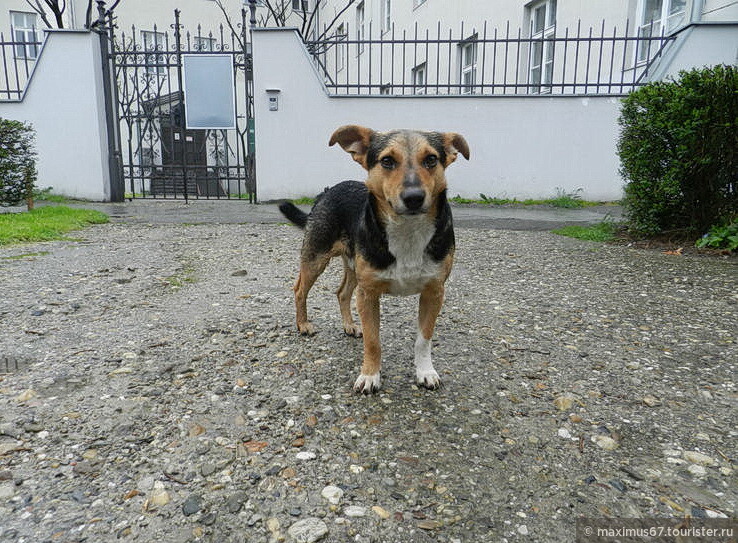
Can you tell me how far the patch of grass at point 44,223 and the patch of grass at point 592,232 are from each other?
7.42 metres

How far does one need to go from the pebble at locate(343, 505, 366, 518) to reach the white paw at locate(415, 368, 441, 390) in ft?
3.36

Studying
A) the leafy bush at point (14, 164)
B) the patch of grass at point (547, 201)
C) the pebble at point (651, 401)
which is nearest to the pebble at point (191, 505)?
the pebble at point (651, 401)

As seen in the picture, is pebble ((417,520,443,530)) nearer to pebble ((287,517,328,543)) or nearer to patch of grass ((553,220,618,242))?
pebble ((287,517,328,543))

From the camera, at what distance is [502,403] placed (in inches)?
106

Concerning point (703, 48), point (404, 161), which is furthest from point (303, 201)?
point (404, 161)

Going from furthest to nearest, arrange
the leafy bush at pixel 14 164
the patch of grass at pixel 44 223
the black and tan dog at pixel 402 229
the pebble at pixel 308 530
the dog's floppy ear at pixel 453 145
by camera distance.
Answer: the leafy bush at pixel 14 164 → the patch of grass at pixel 44 223 → the dog's floppy ear at pixel 453 145 → the black and tan dog at pixel 402 229 → the pebble at pixel 308 530

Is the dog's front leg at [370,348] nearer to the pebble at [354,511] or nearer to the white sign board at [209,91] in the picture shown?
the pebble at [354,511]

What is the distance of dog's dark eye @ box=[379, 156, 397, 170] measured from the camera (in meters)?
2.57

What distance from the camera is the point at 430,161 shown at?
8.55ft

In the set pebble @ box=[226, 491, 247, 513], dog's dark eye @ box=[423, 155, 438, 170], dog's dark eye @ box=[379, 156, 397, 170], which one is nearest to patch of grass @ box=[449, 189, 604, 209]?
dog's dark eye @ box=[423, 155, 438, 170]

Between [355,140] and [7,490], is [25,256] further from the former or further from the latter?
[355,140]

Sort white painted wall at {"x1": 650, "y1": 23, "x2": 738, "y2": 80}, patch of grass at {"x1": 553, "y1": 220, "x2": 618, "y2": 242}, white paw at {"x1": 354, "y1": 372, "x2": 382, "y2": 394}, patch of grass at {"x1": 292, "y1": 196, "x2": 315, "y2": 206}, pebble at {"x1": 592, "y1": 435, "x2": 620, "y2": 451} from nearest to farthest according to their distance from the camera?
pebble at {"x1": 592, "y1": 435, "x2": 620, "y2": 451}, white paw at {"x1": 354, "y1": 372, "x2": 382, "y2": 394}, patch of grass at {"x1": 553, "y1": 220, "x2": 618, "y2": 242}, white painted wall at {"x1": 650, "y1": 23, "x2": 738, "y2": 80}, patch of grass at {"x1": 292, "y1": 196, "x2": 315, "y2": 206}

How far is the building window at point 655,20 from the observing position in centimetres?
1045

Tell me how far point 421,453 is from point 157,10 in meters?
31.9
